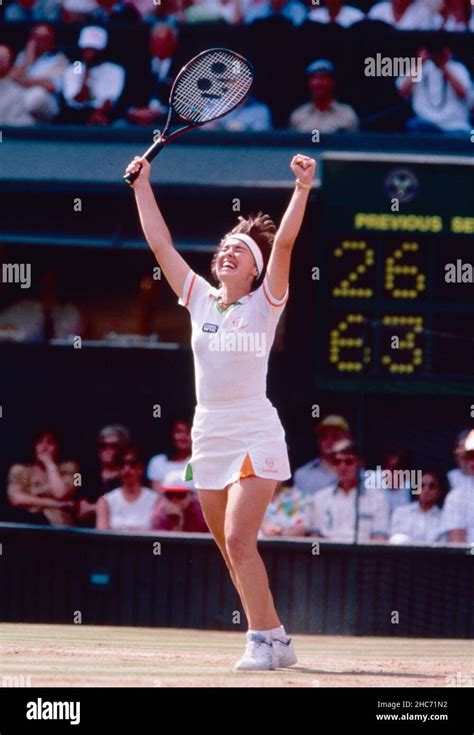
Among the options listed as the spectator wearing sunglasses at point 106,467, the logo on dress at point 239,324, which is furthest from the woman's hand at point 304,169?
the spectator wearing sunglasses at point 106,467

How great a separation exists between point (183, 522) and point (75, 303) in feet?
9.66

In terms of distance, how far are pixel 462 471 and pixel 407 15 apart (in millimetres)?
4012

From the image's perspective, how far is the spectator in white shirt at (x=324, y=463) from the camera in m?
10.2

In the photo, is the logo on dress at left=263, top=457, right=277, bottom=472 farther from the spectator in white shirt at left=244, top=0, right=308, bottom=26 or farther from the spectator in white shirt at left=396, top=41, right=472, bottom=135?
the spectator in white shirt at left=244, top=0, right=308, bottom=26

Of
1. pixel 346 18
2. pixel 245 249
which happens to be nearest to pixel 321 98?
pixel 346 18

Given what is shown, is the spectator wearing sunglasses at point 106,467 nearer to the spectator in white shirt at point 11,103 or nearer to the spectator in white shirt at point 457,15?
the spectator in white shirt at point 11,103

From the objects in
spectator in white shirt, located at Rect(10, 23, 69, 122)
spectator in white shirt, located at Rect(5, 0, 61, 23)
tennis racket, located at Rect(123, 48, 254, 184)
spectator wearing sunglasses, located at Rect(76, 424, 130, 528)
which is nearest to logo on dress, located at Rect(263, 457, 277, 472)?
tennis racket, located at Rect(123, 48, 254, 184)

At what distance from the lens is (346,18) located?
12078 millimetres

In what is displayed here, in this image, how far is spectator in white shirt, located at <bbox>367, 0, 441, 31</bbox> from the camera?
11.9 metres

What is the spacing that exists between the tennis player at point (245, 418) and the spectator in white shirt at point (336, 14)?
685 centimetres

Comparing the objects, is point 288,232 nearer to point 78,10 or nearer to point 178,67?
point 178,67

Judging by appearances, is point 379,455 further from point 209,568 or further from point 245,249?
point 245,249

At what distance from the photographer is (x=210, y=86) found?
650cm

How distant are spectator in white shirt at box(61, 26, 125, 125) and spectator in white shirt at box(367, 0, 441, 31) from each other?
203 centimetres
